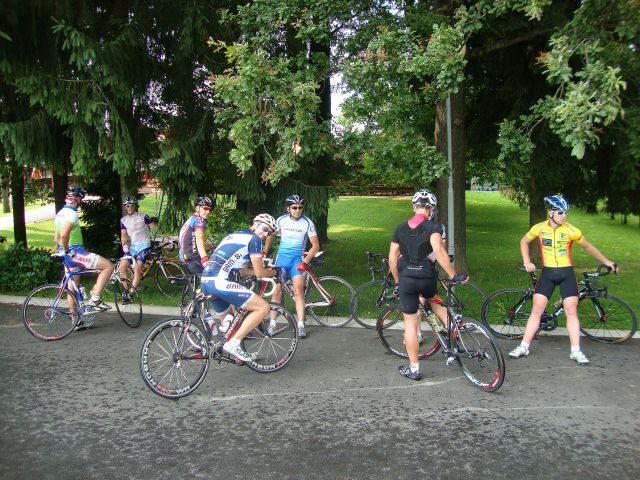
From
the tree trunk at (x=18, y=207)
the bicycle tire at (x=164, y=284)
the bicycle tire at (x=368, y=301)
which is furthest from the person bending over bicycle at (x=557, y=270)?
the tree trunk at (x=18, y=207)

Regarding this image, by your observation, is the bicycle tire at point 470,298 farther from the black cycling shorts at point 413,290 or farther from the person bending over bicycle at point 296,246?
the black cycling shorts at point 413,290

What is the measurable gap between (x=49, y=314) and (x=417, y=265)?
5.31m

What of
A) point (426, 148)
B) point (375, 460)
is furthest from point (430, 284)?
point (426, 148)

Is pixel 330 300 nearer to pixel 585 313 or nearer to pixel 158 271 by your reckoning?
Answer: pixel 585 313

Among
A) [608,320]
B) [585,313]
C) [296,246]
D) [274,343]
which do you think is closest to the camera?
[274,343]

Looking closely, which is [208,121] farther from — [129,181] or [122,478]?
[122,478]

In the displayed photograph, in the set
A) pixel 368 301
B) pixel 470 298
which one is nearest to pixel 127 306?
pixel 368 301

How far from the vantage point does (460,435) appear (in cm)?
483

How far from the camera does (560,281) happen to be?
22.6 ft

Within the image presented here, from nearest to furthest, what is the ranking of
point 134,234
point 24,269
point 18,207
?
point 134,234 → point 24,269 → point 18,207

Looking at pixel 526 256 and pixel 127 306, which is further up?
pixel 526 256

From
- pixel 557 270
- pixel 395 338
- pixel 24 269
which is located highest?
pixel 557 270

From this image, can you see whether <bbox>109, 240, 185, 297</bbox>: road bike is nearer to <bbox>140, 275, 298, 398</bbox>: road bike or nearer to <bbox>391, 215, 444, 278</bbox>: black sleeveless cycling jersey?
<bbox>140, 275, 298, 398</bbox>: road bike

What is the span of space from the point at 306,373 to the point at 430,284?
175 cm
